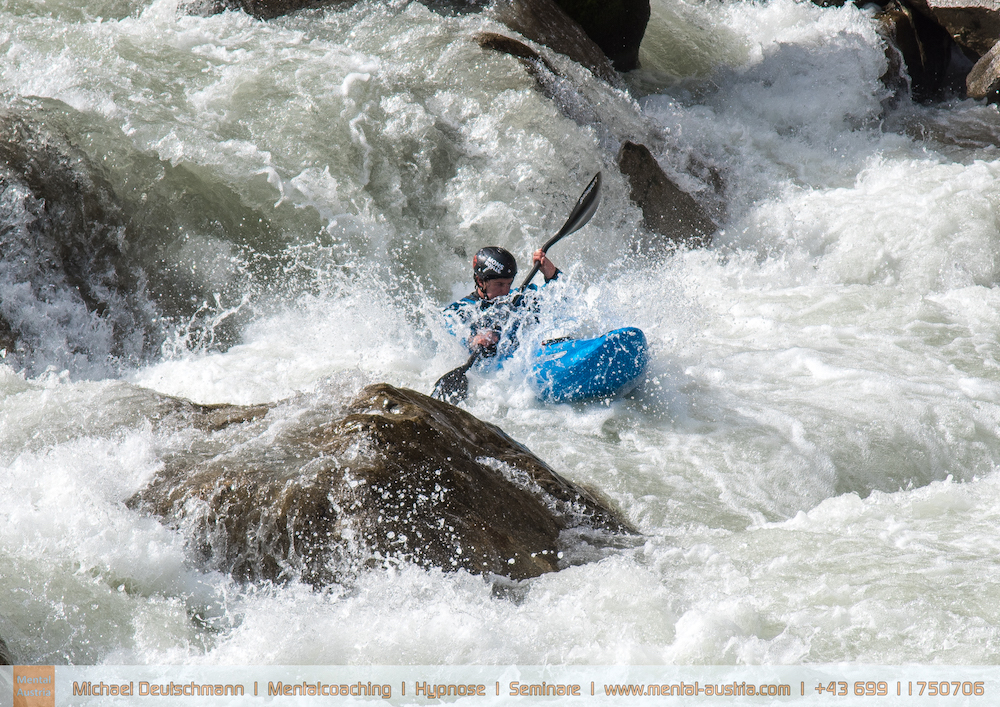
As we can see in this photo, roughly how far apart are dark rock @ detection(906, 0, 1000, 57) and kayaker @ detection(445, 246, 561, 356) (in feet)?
24.8

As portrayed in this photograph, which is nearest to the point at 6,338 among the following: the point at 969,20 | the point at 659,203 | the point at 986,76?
the point at 659,203

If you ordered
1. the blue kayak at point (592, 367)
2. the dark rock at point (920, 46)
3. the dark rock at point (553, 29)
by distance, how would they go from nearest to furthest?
the blue kayak at point (592, 367)
the dark rock at point (553, 29)
the dark rock at point (920, 46)

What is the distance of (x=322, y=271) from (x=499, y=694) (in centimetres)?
396

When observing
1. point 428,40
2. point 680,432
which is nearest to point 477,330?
point 680,432

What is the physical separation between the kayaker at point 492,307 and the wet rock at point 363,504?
1.75 metres

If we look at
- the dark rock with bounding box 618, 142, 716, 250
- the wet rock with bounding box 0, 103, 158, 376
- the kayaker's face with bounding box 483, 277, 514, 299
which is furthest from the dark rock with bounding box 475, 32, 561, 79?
the wet rock with bounding box 0, 103, 158, 376

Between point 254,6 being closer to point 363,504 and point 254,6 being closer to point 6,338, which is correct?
point 6,338

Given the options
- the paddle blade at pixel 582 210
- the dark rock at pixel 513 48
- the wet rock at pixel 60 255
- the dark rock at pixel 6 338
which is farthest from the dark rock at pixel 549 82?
the dark rock at pixel 6 338

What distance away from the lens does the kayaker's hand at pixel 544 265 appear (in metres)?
5.11

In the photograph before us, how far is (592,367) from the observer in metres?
4.45

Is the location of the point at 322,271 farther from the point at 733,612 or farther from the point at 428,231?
the point at 733,612

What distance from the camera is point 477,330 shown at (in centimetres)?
485

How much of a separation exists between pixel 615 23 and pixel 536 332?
480 centimetres

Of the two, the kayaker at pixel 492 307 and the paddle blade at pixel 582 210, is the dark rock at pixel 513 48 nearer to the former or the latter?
the paddle blade at pixel 582 210
